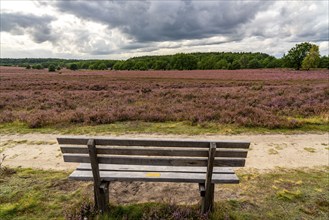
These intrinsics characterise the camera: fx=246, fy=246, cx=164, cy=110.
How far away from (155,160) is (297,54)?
240ft

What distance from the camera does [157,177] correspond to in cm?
367

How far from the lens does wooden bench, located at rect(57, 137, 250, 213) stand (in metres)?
3.32

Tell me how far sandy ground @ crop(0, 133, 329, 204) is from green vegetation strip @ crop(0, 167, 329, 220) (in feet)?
1.34

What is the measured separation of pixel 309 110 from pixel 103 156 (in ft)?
43.5

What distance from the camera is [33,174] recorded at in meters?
5.66

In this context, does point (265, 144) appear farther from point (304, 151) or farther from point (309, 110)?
point (309, 110)

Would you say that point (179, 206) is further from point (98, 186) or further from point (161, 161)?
point (98, 186)

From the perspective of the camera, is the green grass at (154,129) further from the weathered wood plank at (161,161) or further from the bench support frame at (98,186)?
the weathered wood plank at (161,161)

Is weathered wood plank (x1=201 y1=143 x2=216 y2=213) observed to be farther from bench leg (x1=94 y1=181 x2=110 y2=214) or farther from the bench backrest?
bench leg (x1=94 y1=181 x2=110 y2=214)

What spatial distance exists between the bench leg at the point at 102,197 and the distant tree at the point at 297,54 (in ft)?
240

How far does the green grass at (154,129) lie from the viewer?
9609 mm

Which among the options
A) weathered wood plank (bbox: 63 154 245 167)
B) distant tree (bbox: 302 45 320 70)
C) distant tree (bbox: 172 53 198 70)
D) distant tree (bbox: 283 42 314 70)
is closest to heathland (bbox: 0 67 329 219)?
weathered wood plank (bbox: 63 154 245 167)

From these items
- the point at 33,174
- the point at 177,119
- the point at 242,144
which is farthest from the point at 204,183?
the point at 177,119

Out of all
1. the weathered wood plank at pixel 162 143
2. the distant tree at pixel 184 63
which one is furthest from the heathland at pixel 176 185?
the distant tree at pixel 184 63
